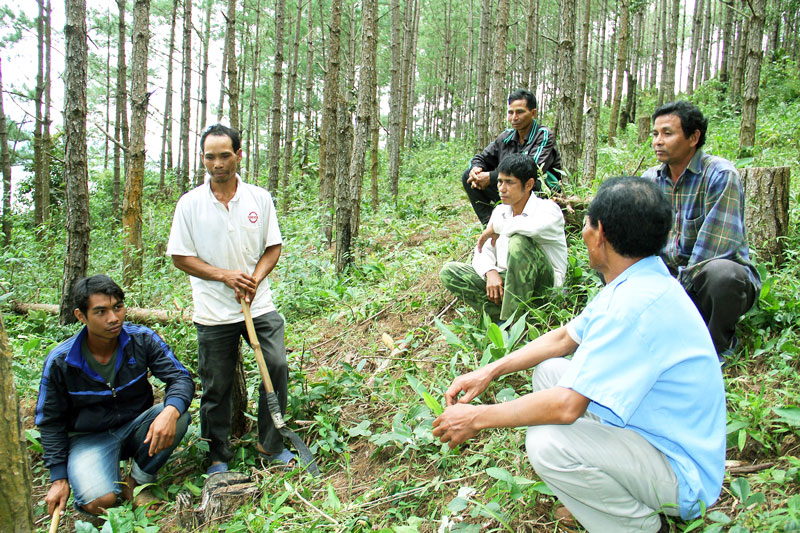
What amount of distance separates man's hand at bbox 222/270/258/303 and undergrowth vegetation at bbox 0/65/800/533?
86cm

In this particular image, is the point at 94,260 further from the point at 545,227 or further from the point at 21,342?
the point at 545,227

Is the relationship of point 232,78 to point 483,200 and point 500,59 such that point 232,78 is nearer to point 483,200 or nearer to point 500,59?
point 500,59

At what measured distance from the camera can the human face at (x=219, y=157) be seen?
290cm

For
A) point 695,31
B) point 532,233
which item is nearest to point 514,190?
point 532,233

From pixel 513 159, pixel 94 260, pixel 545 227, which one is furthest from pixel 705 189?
pixel 94 260

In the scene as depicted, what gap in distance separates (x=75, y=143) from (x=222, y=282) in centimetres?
292

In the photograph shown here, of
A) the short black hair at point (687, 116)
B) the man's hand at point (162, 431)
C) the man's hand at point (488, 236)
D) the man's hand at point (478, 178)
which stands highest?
the short black hair at point (687, 116)

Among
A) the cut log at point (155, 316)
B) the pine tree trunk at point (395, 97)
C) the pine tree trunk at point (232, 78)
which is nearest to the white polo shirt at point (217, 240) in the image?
the cut log at point (155, 316)

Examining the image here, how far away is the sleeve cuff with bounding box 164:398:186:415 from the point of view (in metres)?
2.80

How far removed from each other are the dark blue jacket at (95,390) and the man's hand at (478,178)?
273 cm

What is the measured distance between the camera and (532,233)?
318 centimetres

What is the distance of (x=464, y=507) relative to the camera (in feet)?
6.77

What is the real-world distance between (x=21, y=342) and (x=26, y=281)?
2.68 m

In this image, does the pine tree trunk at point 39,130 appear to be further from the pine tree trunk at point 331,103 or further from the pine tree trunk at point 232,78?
the pine tree trunk at point 331,103
